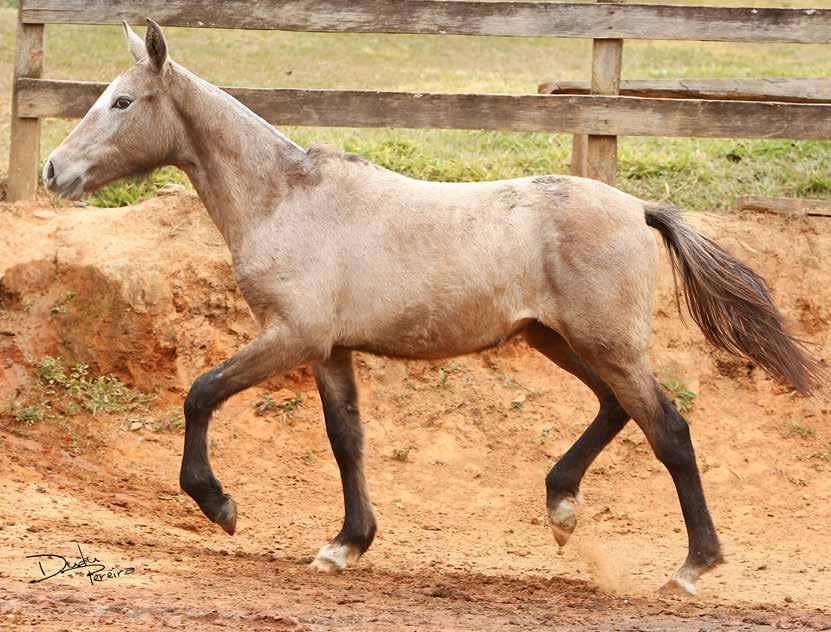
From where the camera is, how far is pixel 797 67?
15898mm

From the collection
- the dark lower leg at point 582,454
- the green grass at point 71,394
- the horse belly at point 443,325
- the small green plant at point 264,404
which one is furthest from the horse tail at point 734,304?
the green grass at point 71,394

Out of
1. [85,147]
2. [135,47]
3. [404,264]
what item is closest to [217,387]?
[404,264]

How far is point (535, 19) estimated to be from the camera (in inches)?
324

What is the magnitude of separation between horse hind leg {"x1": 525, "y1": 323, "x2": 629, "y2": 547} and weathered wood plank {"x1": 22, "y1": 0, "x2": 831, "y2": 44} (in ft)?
10.2

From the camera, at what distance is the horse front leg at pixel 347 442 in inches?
228

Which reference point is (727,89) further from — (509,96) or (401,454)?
(401,454)

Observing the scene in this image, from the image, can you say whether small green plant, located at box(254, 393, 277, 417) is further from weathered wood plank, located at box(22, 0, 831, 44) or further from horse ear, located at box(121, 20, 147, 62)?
horse ear, located at box(121, 20, 147, 62)

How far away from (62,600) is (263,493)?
109 inches

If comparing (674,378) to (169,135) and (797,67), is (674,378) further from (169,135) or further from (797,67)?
(797,67)

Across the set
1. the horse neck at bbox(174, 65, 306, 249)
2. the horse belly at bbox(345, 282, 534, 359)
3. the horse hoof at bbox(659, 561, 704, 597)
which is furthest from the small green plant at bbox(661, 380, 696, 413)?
the horse neck at bbox(174, 65, 306, 249)

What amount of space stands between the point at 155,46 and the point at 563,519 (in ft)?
10.1

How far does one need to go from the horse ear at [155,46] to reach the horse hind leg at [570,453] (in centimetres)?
226

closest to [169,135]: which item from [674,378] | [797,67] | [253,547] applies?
[253,547]

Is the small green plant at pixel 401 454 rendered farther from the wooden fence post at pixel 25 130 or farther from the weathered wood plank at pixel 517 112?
the wooden fence post at pixel 25 130
